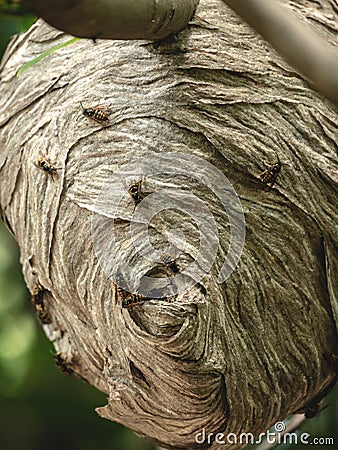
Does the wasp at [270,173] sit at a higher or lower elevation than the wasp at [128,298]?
higher

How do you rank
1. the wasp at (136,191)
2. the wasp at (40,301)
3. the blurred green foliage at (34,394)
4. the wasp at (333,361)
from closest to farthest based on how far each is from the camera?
the wasp at (136,191) → the wasp at (333,361) → the wasp at (40,301) → the blurred green foliage at (34,394)

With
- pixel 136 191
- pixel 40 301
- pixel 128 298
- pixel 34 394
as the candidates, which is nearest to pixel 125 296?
pixel 128 298

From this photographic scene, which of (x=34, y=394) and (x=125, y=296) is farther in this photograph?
(x=34, y=394)

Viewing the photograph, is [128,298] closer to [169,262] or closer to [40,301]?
[169,262]

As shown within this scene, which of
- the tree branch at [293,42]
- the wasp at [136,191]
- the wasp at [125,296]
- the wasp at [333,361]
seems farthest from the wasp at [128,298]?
the tree branch at [293,42]

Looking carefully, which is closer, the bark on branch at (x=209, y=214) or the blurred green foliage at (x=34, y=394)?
the bark on branch at (x=209, y=214)

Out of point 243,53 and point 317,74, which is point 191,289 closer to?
point 243,53

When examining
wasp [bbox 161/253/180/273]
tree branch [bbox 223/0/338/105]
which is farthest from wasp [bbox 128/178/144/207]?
tree branch [bbox 223/0/338/105]

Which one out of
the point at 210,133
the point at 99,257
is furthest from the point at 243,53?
the point at 99,257

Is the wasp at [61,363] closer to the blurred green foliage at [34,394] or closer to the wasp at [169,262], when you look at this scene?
the wasp at [169,262]
